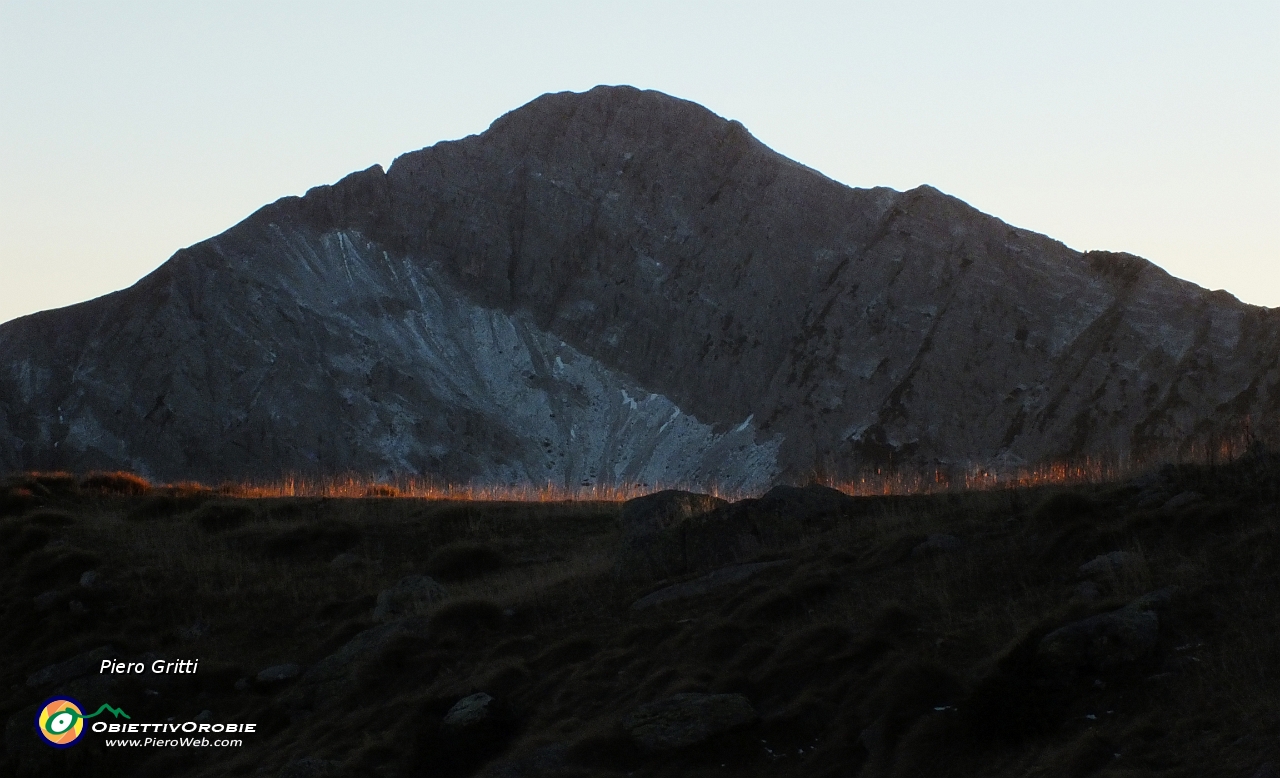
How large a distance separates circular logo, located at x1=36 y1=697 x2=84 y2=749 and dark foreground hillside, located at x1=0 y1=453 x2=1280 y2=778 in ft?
0.53

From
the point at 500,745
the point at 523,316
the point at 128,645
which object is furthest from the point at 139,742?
the point at 523,316

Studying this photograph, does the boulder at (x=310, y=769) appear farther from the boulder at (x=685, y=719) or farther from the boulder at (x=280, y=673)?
the boulder at (x=280, y=673)

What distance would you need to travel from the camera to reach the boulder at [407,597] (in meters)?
16.5

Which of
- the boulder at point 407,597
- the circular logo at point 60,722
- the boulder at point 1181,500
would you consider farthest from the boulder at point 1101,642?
the circular logo at point 60,722

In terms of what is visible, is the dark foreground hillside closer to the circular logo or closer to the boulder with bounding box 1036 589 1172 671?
the boulder with bounding box 1036 589 1172 671

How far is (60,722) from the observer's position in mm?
15125

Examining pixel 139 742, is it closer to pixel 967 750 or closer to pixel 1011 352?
pixel 967 750

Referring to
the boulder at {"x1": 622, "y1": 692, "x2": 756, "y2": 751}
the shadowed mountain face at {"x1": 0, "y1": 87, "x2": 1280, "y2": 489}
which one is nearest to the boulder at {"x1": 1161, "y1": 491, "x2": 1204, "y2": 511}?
the boulder at {"x1": 622, "y1": 692, "x2": 756, "y2": 751}

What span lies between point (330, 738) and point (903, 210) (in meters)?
76.5

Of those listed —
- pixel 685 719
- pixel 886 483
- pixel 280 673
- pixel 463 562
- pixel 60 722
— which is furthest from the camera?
pixel 886 483

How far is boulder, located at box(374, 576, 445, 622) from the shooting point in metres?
16.5

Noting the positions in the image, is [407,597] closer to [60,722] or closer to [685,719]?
[60,722]

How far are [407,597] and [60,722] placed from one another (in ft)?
13.0

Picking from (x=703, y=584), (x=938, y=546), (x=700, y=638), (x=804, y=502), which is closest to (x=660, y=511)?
(x=804, y=502)
